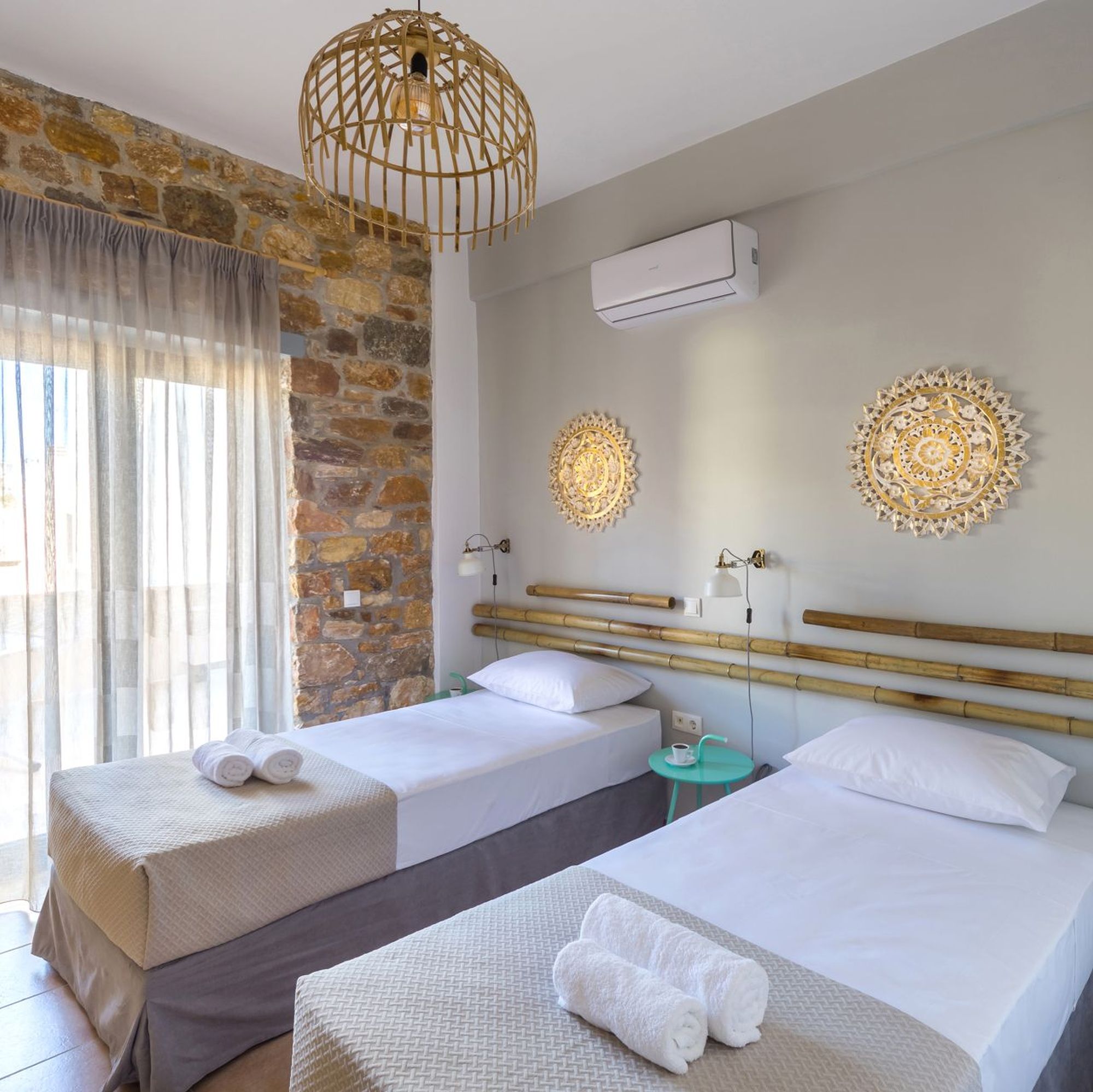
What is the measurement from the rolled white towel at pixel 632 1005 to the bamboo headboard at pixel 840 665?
1563mm

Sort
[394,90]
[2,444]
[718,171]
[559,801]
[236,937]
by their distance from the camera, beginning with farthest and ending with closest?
1. [718,171]
2. [559,801]
3. [2,444]
4. [236,937]
5. [394,90]

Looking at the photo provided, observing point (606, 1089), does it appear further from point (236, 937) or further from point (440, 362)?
point (440, 362)

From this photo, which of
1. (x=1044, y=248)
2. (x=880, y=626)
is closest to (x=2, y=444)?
(x=880, y=626)

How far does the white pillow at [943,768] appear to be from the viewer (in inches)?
75.7

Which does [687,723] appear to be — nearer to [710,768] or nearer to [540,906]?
[710,768]

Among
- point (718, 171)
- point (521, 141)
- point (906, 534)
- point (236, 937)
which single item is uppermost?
point (718, 171)

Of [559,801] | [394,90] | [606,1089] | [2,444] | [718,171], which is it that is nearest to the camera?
[606,1089]

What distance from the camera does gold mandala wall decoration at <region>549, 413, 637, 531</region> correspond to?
10.8 ft

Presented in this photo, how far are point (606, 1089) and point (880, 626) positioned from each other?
1.79 metres

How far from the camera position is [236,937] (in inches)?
74.4

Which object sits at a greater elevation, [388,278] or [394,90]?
[388,278]

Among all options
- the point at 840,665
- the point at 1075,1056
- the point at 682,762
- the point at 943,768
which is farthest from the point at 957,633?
the point at 1075,1056

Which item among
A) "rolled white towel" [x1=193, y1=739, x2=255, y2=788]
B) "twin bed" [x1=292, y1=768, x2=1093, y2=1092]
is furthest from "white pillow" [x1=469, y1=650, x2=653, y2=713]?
"rolled white towel" [x1=193, y1=739, x2=255, y2=788]

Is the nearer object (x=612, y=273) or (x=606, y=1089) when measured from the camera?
(x=606, y=1089)
